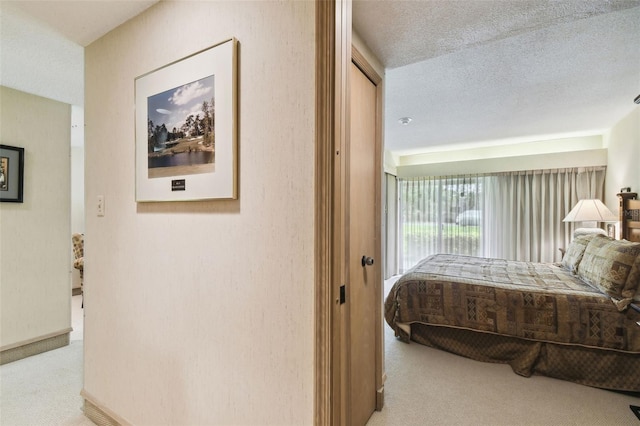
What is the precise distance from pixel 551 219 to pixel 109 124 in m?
5.80

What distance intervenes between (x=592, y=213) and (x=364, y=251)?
3511 mm

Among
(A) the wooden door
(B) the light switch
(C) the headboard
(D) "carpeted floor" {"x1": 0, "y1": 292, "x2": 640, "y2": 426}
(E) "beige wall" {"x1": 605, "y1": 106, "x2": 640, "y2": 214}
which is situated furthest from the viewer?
(E) "beige wall" {"x1": 605, "y1": 106, "x2": 640, "y2": 214}

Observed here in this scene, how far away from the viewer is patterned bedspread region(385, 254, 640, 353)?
7.25 ft

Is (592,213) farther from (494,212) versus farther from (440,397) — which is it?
(440,397)

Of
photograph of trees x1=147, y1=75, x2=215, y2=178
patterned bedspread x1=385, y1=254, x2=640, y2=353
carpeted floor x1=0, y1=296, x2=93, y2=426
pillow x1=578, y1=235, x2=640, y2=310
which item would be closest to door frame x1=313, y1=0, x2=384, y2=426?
photograph of trees x1=147, y1=75, x2=215, y2=178

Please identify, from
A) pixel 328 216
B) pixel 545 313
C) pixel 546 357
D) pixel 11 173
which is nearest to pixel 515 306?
pixel 545 313

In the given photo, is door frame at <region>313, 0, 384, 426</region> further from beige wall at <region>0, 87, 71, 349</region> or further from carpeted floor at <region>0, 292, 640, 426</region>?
beige wall at <region>0, 87, 71, 349</region>

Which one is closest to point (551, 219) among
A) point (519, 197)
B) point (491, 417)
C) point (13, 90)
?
point (519, 197)

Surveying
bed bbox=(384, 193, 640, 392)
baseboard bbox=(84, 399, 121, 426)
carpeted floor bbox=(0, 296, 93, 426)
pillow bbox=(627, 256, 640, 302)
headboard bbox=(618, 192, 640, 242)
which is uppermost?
headboard bbox=(618, 192, 640, 242)

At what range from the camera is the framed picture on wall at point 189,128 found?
1.20 m

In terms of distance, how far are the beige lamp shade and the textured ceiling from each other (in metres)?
1.08

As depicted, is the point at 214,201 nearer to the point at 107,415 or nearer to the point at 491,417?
the point at 107,415

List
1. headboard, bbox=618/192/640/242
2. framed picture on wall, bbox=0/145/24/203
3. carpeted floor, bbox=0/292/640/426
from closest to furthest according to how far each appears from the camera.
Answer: carpeted floor, bbox=0/292/640/426, framed picture on wall, bbox=0/145/24/203, headboard, bbox=618/192/640/242

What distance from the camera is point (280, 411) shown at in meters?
1.08
